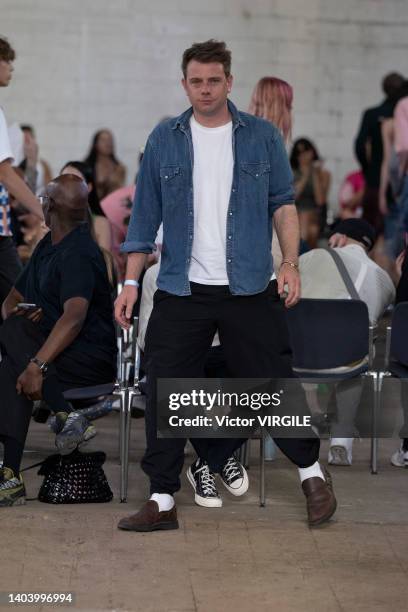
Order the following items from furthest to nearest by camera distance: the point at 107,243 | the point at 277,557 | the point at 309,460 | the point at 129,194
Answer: the point at 129,194, the point at 107,243, the point at 309,460, the point at 277,557

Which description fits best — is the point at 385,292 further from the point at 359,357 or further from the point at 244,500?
the point at 244,500

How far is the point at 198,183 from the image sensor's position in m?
5.47

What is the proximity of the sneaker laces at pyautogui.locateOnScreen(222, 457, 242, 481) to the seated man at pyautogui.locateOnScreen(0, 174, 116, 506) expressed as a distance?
583 mm

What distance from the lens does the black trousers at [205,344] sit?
18.1 ft

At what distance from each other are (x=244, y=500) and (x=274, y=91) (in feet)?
6.38

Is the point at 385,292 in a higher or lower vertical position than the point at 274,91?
lower

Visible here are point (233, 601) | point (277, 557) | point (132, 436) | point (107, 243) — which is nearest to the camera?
point (233, 601)

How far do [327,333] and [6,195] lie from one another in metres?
1.78

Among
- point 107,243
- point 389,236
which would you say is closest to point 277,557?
point 107,243

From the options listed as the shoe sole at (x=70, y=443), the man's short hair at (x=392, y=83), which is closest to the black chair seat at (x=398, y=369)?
the shoe sole at (x=70, y=443)

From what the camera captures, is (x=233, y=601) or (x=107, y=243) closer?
(x=233, y=601)

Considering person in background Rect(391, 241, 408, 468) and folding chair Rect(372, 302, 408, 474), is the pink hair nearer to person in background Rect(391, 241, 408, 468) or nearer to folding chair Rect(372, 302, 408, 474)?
person in background Rect(391, 241, 408, 468)

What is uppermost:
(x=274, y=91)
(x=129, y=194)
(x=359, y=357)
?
(x=274, y=91)

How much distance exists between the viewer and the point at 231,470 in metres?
6.04
